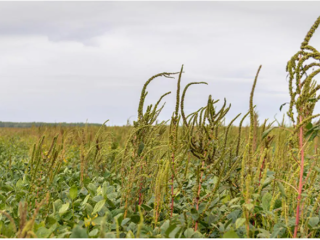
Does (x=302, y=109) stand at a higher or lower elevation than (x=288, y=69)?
lower

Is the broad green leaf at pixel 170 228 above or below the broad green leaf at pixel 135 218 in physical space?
above

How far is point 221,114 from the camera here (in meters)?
2.52

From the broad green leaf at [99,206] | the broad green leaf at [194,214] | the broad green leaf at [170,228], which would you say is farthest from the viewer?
the broad green leaf at [99,206]

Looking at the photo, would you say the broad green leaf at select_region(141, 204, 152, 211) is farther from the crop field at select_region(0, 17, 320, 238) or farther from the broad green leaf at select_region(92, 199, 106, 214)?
the broad green leaf at select_region(92, 199, 106, 214)

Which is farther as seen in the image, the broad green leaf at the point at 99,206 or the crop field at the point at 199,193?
the broad green leaf at the point at 99,206

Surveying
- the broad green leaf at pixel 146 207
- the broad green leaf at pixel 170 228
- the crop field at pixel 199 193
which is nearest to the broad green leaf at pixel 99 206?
the crop field at pixel 199 193

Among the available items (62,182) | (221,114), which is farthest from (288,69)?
(62,182)

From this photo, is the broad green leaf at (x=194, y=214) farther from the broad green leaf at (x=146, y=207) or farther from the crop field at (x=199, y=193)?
the broad green leaf at (x=146, y=207)

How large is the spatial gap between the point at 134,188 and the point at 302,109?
1557mm

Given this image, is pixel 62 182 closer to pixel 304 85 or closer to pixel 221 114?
pixel 221 114

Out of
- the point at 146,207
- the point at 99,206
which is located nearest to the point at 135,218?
the point at 146,207

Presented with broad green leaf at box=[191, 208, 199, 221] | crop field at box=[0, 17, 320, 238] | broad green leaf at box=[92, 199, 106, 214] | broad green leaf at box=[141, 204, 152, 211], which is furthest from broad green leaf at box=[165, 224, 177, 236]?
broad green leaf at box=[92, 199, 106, 214]

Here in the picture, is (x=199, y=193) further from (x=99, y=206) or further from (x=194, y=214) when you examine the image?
(x=99, y=206)

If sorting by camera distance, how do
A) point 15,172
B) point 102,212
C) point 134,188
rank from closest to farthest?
point 102,212
point 134,188
point 15,172
